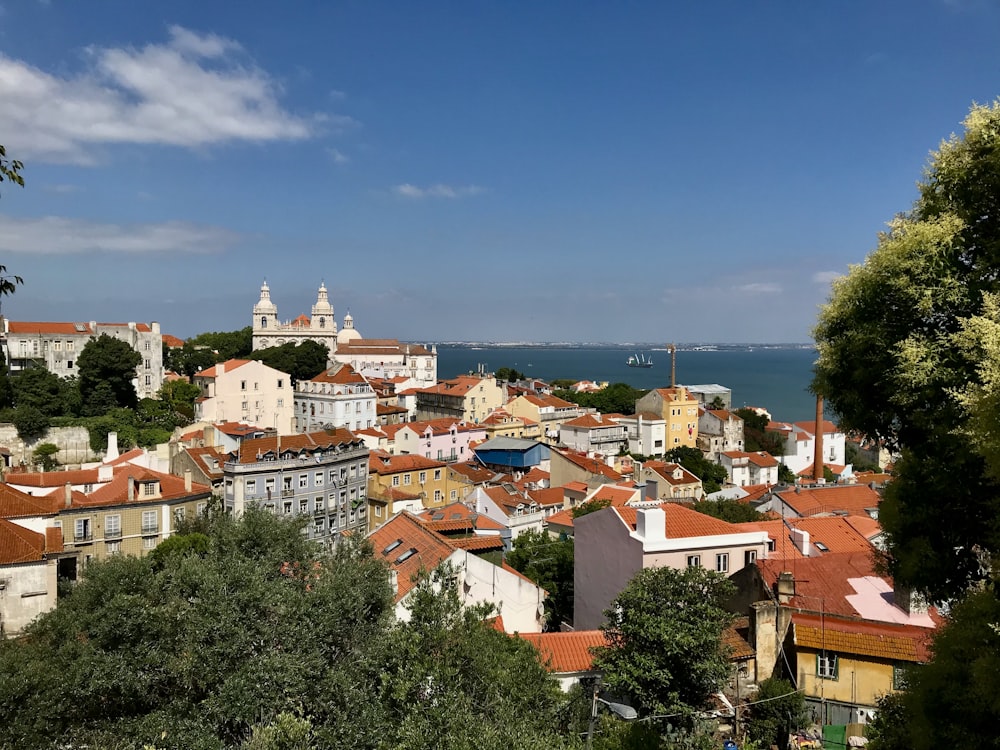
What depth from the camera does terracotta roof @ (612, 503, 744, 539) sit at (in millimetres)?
16953

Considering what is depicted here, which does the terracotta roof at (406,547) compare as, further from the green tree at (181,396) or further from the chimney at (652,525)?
the green tree at (181,396)

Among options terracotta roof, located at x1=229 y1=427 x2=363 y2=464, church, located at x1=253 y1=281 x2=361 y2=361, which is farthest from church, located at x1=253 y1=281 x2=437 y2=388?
terracotta roof, located at x1=229 y1=427 x2=363 y2=464

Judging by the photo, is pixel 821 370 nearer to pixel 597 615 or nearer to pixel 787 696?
pixel 787 696

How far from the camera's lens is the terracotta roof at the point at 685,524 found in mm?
16953

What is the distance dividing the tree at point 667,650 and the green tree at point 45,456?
126 ft

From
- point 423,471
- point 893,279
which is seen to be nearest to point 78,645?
point 893,279

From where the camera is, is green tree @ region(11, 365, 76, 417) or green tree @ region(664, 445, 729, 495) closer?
green tree @ region(11, 365, 76, 417)

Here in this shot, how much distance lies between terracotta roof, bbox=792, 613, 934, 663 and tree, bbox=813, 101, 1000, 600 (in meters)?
6.13

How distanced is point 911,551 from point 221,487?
95.5 feet

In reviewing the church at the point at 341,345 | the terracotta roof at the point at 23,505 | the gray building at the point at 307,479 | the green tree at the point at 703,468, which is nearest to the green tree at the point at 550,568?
the gray building at the point at 307,479

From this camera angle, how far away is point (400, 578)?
1686 centimetres

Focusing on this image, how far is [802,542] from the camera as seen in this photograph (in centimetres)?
1847

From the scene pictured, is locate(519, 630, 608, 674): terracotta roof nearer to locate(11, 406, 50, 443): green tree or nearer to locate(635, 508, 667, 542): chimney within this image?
locate(635, 508, 667, 542): chimney

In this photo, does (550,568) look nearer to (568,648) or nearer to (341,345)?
(568,648)
